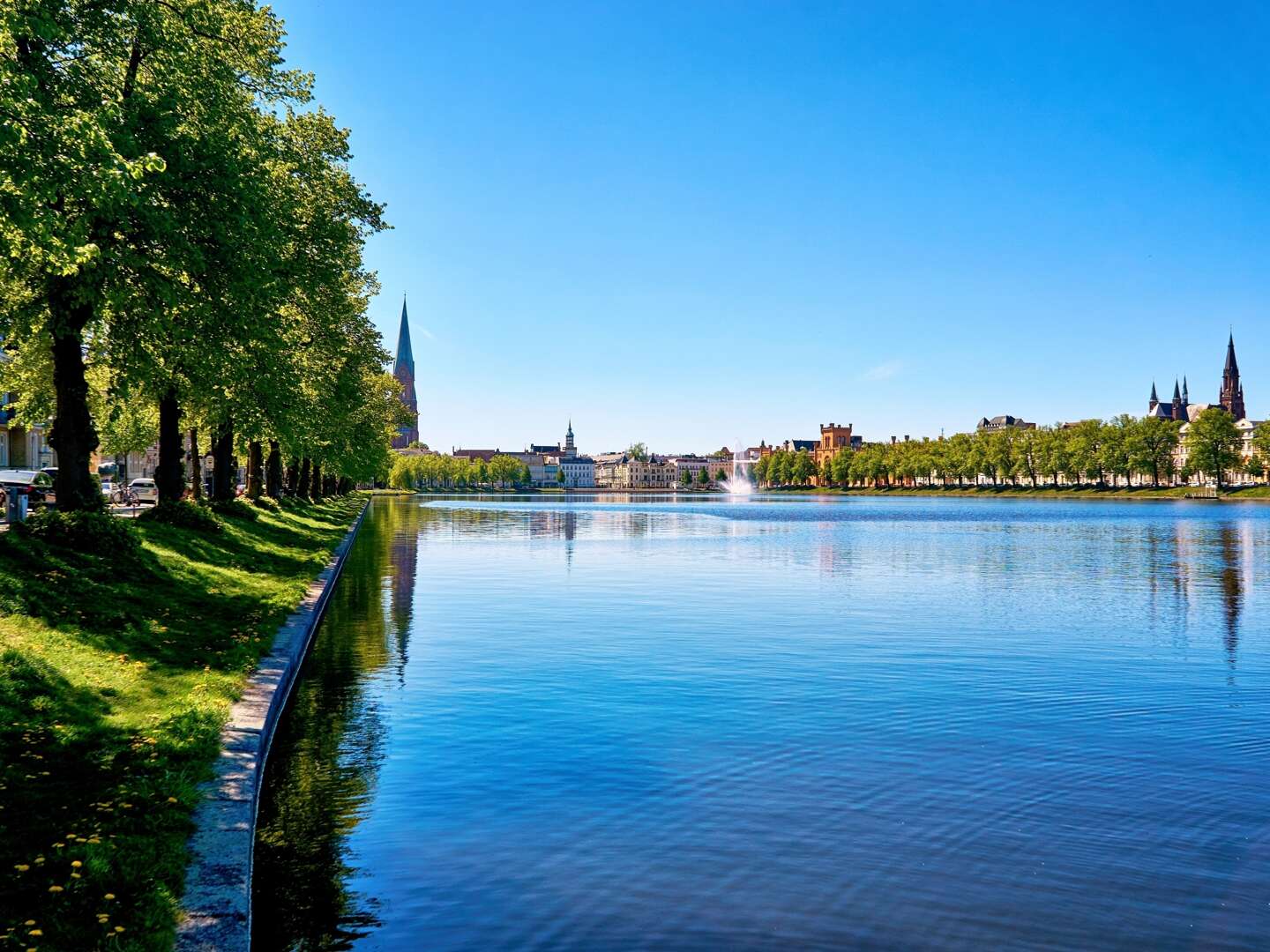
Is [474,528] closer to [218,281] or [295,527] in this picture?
[295,527]

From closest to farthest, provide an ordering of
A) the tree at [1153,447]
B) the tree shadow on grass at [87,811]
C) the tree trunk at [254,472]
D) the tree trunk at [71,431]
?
the tree shadow on grass at [87,811] → the tree trunk at [71,431] → the tree trunk at [254,472] → the tree at [1153,447]

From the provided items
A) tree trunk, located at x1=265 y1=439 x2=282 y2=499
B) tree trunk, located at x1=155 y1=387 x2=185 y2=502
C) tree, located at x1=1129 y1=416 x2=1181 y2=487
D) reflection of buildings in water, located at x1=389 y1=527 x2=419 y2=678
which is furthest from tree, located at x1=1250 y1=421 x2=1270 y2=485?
tree trunk, located at x1=155 y1=387 x2=185 y2=502

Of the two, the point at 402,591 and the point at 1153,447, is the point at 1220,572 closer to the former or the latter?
the point at 402,591

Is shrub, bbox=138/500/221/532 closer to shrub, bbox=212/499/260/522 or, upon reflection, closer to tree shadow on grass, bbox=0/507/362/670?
tree shadow on grass, bbox=0/507/362/670

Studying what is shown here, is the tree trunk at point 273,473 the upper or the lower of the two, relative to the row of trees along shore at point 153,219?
lower

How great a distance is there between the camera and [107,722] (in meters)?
12.0

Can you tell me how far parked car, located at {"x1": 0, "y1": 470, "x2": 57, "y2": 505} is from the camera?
4673 cm

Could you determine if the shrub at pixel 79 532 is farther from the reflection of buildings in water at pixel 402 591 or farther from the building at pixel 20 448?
the building at pixel 20 448

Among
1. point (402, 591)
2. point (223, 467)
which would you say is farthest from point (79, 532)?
point (223, 467)

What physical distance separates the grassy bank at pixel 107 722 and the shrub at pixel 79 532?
1.59ft

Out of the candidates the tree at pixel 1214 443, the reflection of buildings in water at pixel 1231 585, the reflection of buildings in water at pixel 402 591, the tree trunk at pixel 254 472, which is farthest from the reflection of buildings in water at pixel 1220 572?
the tree at pixel 1214 443

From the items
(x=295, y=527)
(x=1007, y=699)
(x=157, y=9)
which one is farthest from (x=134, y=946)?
(x=295, y=527)

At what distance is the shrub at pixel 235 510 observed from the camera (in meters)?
40.3

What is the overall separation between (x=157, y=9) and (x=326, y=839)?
58.8 ft
